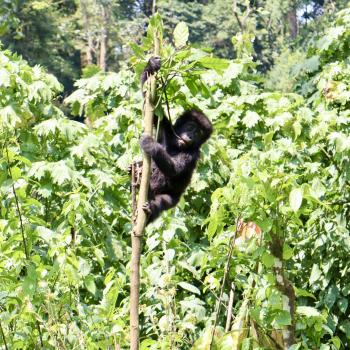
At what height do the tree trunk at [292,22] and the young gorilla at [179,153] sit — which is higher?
the tree trunk at [292,22]

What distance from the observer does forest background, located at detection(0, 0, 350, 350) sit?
3225mm

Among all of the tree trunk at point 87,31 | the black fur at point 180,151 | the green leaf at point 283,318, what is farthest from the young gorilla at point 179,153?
the tree trunk at point 87,31

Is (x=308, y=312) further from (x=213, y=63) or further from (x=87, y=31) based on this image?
(x=87, y=31)

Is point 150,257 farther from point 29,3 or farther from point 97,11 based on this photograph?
point 97,11

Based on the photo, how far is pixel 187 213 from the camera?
249 inches

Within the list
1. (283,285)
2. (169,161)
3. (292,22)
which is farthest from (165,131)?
(292,22)

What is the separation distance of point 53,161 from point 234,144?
5.93ft

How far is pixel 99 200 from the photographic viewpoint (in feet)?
18.9

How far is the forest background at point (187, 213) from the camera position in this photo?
10.6 ft

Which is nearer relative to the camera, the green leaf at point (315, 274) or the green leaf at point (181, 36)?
the green leaf at point (181, 36)

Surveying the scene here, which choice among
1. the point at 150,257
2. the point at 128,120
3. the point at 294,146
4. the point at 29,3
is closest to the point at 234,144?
the point at 128,120

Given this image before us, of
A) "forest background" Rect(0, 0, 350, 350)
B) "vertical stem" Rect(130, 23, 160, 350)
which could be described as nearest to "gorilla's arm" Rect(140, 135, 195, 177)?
"forest background" Rect(0, 0, 350, 350)

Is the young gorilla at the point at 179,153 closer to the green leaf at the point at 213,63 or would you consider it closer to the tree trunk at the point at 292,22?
the green leaf at the point at 213,63

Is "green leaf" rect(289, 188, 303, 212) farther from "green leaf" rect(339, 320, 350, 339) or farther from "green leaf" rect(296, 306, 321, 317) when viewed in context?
"green leaf" rect(339, 320, 350, 339)
